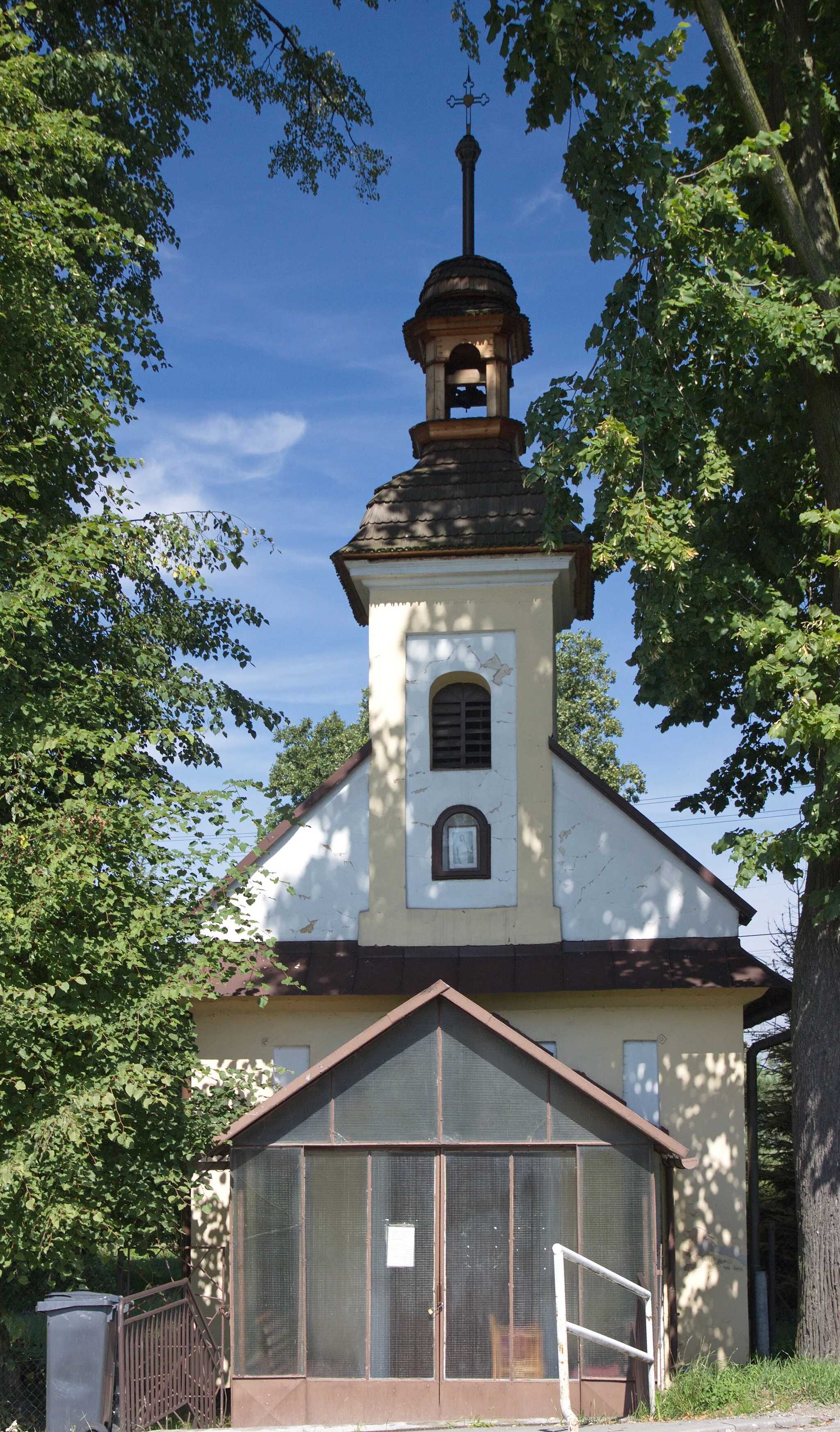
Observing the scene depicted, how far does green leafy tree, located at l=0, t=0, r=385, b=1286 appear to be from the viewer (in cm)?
1009

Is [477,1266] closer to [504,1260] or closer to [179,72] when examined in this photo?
[504,1260]

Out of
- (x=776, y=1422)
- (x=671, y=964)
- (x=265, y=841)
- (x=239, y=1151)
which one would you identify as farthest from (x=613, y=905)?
(x=776, y=1422)

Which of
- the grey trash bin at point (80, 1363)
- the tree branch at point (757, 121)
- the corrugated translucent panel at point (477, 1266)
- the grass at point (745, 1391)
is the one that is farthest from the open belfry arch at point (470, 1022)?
the tree branch at point (757, 121)

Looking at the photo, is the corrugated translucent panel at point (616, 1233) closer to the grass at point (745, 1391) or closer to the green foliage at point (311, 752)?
the grass at point (745, 1391)

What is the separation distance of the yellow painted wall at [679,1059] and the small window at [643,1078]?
5 cm

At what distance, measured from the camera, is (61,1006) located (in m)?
10.3

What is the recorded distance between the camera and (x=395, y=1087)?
36.0 ft

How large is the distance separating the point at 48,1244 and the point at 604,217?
916 cm

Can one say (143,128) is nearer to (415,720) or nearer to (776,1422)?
(415,720)

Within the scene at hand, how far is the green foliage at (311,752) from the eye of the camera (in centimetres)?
4128

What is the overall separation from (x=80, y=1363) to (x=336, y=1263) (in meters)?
2.15

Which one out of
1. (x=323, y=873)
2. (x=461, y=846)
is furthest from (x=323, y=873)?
(x=461, y=846)

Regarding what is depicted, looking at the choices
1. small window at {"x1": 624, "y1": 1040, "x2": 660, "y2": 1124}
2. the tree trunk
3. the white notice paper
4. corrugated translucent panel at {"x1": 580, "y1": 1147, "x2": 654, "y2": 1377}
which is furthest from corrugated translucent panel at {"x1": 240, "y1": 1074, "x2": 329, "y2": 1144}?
the tree trunk

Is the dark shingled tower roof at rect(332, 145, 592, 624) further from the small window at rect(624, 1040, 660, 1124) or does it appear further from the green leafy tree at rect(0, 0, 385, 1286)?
the small window at rect(624, 1040, 660, 1124)
